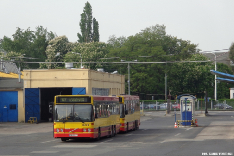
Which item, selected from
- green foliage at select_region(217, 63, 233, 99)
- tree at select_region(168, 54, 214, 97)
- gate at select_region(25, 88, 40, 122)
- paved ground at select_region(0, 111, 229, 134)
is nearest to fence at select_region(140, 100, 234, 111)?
tree at select_region(168, 54, 214, 97)

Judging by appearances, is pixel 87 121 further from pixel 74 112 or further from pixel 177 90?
pixel 177 90

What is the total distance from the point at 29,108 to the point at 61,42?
53.9 metres

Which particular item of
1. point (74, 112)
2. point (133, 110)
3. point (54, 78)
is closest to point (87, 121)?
point (74, 112)

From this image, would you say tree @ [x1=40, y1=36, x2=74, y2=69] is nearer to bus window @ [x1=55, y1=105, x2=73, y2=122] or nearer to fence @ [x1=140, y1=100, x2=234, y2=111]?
fence @ [x1=140, y1=100, x2=234, y2=111]

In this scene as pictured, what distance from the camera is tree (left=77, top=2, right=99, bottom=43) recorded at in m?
110

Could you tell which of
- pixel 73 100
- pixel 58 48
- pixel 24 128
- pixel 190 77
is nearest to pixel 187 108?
pixel 24 128

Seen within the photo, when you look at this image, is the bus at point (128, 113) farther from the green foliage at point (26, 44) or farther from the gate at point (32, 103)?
the green foliage at point (26, 44)

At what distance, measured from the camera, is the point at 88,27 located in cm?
11025

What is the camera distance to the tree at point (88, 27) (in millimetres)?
109875

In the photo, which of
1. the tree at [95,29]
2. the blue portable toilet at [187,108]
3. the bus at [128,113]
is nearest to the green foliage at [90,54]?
the tree at [95,29]

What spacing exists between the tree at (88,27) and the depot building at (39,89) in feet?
194

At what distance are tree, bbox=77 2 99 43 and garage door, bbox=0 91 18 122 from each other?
6059 centimetres

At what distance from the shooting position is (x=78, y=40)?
11212 cm

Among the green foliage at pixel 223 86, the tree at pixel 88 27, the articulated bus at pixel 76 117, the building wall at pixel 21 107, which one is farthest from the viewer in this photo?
the tree at pixel 88 27
